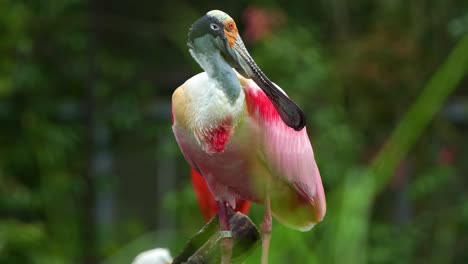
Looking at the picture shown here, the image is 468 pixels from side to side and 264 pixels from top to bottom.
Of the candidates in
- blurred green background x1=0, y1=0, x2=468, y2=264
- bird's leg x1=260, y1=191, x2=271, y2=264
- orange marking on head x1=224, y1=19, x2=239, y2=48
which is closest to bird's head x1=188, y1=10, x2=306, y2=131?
orange marking on head x1=224, y1=19, x2=239, y2=48

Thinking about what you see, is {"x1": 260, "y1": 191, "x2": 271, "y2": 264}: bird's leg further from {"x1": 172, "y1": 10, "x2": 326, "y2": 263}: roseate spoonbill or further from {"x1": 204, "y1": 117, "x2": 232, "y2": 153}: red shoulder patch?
{"x1": 204, "y1": 117, "x2": 232, "y2": 153}: red shoulder patch

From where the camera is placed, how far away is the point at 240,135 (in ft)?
4.99

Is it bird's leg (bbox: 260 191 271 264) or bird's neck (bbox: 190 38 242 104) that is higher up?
bird's neck (bbox: 190 38 242 104)

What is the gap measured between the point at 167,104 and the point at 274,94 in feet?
20.5

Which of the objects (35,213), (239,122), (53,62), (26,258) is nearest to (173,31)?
(53,62)

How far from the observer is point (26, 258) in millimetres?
5984

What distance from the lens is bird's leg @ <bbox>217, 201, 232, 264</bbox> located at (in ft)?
5.08

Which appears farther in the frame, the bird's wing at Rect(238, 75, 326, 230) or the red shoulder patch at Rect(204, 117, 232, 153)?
the bird's wing at Rect(238, 75, 326, 230)

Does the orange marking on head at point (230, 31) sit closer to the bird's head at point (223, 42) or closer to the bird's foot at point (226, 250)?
the bird's head at point (223, 42)

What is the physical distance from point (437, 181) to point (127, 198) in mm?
3518

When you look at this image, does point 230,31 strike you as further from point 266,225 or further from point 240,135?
point 266,225

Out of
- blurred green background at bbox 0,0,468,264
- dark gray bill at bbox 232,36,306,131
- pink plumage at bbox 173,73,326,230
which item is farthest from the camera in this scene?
blurred green background at bbox 0,0,468,264

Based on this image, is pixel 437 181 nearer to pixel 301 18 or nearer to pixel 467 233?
pixel 467 233

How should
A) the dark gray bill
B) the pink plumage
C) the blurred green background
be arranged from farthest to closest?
Answer: the blurred green background < the pink plumage < the dark gray bill
